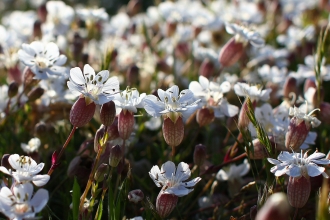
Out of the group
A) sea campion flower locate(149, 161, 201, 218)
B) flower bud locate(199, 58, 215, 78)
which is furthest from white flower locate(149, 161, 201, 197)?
flower bud locate(199, 58, 215, 78)

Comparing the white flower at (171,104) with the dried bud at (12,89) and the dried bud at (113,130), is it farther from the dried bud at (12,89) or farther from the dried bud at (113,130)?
the dried bud at (12,89)

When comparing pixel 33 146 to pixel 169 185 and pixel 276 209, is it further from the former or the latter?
pixel 276 209

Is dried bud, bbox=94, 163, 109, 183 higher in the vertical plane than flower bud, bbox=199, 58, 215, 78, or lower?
higher

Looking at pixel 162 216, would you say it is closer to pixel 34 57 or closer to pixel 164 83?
pixel 34 57

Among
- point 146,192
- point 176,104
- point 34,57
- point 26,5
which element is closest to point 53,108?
point 34,57

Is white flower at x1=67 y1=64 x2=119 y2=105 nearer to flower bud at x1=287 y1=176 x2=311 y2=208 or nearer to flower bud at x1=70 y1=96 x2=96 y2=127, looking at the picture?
flower bud at x1=70 y1=96 x2=96 y2=127

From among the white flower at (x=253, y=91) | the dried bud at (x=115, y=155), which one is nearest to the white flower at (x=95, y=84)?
the dried bud at (x=115, y=155)
